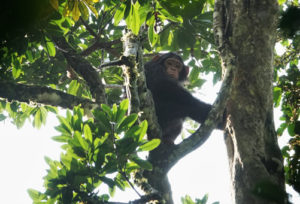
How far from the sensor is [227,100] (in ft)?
8.93

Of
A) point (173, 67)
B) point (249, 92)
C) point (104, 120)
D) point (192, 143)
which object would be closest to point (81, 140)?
point (104, 120)

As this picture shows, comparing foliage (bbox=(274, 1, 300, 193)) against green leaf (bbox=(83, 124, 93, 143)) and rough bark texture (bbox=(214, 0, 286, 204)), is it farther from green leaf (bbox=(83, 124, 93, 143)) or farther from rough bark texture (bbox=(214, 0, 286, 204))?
green leaf (bbox=(83, 124, 93, 143))

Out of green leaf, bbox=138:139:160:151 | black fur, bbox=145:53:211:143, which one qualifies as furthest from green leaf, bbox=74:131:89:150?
black fur, bbox=145:53:211:143

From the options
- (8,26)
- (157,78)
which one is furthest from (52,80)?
(8,26)

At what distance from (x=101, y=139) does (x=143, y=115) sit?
19.3 inches

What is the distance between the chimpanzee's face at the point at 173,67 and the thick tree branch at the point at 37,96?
213 cm

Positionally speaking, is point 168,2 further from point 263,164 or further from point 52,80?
point 52,80

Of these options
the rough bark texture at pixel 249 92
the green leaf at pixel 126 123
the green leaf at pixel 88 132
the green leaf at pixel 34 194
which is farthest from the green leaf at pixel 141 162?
the green leaf at pixel 34 194

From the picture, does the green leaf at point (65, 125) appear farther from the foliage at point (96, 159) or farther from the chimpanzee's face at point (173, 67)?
the chimpanzee's face at point (173, 67)

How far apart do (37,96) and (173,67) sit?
261cm

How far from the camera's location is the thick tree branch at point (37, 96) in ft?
10.0

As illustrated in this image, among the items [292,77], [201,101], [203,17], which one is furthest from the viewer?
[201,101]

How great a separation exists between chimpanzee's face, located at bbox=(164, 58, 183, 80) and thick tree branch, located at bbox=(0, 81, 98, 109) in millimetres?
2132

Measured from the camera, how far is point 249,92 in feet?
8.74
